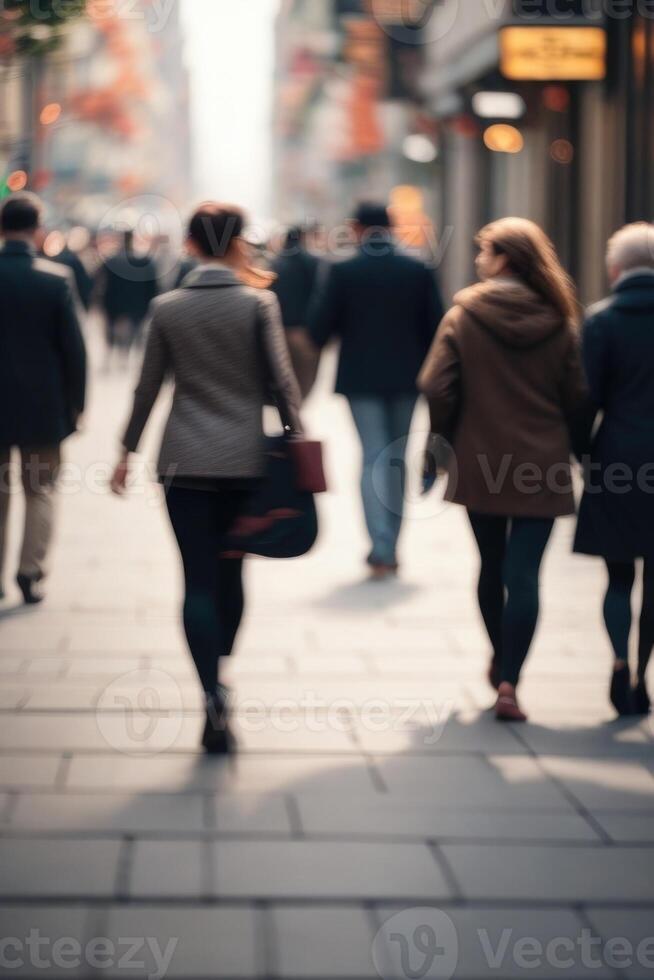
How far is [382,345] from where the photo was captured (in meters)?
9.48

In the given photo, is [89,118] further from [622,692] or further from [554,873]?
[554,873]

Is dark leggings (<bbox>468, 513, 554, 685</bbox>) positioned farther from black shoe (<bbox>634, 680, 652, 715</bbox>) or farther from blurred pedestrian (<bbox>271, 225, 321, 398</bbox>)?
blurred pedestrian (<bbox>271, 225, 321, 398</bbox>)

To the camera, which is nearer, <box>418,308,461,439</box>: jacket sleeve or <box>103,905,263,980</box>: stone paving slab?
<box>103,905,263,980</box>: stone paving slab

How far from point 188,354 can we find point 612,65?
1269 cm

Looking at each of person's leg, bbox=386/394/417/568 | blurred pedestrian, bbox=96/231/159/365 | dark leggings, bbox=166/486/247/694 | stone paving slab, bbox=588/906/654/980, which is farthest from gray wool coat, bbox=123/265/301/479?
blurred pedestrian, bbox=96/231/159/365

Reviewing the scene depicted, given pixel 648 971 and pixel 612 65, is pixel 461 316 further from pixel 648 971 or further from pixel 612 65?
pixel 612 65

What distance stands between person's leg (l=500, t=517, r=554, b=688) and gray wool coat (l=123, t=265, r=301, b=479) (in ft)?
3.41

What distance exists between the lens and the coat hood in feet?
20.1

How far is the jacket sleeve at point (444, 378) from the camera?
6242mm

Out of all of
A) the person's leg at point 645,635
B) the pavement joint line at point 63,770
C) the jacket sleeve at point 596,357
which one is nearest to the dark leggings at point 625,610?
the person's leg at point 645,635

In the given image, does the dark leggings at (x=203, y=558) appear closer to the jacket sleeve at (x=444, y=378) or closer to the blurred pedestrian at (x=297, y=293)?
the jacket sleeve at (x=444, y=378)

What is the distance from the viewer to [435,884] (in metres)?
4.39

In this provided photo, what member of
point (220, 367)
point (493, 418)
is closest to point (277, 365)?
point (220, 367)

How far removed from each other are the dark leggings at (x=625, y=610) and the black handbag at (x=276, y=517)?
4.11ft
